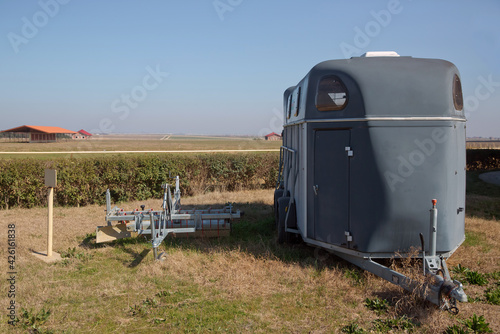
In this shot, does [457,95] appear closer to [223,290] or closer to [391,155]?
[391,155]

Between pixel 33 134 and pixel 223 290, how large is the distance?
79872 mm

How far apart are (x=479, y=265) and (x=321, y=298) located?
10.4ft

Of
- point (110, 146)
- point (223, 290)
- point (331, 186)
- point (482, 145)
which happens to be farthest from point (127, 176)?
point (482, 145)

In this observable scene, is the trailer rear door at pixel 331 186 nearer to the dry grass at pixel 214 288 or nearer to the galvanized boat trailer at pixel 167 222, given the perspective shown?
the dry grass at pixel 214 288

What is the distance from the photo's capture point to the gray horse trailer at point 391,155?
5.25 meters

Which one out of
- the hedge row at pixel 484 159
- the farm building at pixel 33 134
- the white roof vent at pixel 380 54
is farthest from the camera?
the farm building at pixel 33 134

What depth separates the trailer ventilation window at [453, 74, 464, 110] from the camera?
545 cm

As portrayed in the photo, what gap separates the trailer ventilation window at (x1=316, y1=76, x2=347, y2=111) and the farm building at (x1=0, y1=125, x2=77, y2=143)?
252 feet

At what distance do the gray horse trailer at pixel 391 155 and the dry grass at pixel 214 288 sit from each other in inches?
26.8

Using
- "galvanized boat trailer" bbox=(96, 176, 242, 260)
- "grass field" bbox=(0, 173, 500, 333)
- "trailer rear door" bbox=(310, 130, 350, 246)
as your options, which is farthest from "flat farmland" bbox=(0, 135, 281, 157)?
"trailer rear door" bbox=(310, 130, 350, 246)

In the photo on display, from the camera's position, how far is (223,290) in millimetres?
5461

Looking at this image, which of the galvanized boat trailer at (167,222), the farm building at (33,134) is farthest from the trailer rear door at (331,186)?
the farm building at (33,134)

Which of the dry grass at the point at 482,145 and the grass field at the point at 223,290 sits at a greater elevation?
the dry grass at the point at 482,145

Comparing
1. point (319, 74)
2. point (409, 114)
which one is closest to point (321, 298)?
point (409, 114)
